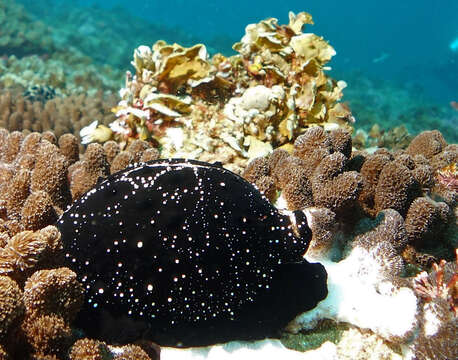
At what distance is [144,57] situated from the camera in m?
4.90

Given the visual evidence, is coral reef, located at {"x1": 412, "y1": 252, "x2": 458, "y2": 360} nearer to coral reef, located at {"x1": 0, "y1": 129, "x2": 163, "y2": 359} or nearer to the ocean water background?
coral reef, located at {"x1": 0, "y1": 129, "x2": 163, "y2": 359}

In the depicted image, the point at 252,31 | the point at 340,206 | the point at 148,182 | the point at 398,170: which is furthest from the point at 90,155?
the point at 252,31

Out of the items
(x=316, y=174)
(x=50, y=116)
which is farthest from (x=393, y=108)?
(x=316, y=174)

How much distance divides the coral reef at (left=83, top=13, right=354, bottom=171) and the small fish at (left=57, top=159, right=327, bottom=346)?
1.96 m

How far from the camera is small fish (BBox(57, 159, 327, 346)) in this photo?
7.41ft

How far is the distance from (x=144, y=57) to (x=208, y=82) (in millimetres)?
906

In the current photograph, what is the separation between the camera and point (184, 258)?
2273mm

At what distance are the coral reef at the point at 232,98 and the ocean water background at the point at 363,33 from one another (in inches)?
558

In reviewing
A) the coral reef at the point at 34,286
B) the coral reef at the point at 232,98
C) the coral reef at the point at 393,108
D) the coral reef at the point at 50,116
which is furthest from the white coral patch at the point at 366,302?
the coral reef at the point at 393,108

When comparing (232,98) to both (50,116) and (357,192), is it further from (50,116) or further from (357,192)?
(50,116)

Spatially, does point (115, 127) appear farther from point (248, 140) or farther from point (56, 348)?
point (56, 348)

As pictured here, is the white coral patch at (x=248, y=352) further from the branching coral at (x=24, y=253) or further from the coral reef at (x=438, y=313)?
the branching coral at (x=24, y=253)

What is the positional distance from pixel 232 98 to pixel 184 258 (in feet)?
10.5

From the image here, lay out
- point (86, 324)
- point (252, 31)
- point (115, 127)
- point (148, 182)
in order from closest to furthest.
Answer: point (86, 324)
point (148, 182)
point (115, 127)
point (252, 31)
